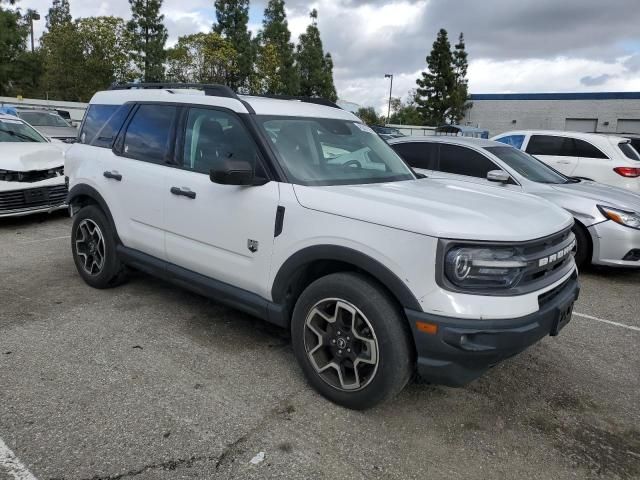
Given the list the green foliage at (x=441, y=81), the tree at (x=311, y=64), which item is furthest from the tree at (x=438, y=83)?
the tree at (x=311, y=64)

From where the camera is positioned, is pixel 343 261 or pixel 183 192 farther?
pixel 183 192

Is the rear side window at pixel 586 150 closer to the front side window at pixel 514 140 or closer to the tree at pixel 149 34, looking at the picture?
the front side window at pixel 514 140

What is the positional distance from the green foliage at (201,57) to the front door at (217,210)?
3412 cm

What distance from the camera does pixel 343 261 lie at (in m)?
2.85

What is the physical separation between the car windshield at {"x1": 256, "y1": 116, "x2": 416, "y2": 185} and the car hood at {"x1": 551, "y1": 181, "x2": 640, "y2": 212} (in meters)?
3.14

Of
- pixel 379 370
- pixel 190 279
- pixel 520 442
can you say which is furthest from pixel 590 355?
pixel 190 279

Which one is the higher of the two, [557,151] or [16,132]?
[557,151]

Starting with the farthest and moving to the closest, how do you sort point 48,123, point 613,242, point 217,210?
point 48,123
point 613,242
point 217,210

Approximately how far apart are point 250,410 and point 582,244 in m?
4.70

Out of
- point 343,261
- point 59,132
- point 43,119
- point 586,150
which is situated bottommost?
point 343,261

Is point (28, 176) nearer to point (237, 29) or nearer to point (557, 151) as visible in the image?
point (557, 151)

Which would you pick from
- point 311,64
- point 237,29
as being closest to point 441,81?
point 311,64

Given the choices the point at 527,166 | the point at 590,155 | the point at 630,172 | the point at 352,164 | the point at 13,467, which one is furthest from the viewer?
the point at 590,155

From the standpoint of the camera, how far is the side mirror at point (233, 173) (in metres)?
3.10
